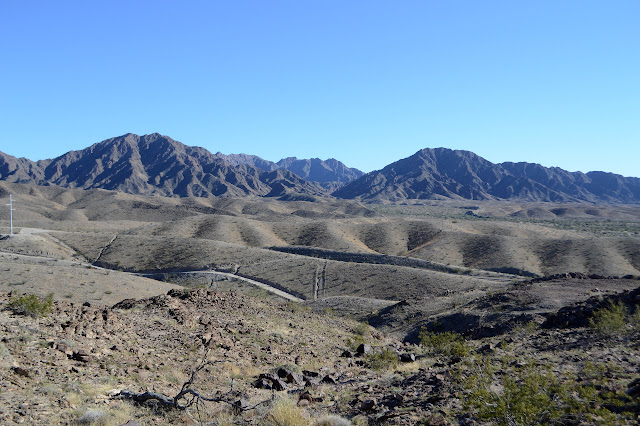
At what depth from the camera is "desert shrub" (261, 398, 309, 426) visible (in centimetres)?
821

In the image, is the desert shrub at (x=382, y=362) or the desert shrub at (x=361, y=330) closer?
the desert shrub at (x=382, y=362)

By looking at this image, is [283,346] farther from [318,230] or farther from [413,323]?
[318,230]

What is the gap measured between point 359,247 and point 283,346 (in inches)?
2192

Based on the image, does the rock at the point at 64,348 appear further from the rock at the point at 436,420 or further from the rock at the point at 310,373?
the rock at the point at 436,420

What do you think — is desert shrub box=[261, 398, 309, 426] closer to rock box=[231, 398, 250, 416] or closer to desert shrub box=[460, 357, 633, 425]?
rock box=[231, 398, 250, 416]

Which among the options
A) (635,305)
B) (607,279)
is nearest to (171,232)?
(607,279)

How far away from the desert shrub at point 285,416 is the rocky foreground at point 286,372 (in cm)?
3

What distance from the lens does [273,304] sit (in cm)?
2530

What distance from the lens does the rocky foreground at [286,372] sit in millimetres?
8766

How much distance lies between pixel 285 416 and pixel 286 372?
4493mm

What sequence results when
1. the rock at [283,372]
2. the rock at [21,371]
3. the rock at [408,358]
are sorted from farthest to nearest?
1. the rock at [408,358]
2. the rock at [283,372]
3. the rock at [21,371]

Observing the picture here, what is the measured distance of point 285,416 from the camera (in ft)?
27.1

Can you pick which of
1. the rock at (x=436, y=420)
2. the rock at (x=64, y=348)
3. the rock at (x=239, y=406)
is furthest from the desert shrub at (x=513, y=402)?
the rock at (x=64, y=348)

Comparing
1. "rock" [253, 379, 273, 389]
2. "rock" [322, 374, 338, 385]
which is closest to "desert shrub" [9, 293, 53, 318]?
"rock" [253, 379, 273, 389]
